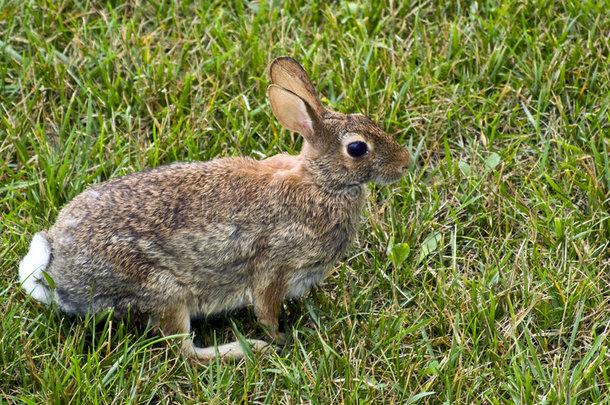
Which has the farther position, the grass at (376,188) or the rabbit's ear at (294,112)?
the rabbit's ear at (294,112)

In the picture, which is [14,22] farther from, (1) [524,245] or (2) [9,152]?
(1) [524,245]

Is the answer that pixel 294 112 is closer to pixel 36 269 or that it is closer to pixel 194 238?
pixel 194 238

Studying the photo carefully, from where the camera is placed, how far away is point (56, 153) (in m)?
5.45

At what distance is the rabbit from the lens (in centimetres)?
446

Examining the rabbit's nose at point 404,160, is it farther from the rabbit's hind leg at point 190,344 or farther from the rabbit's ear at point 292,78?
the rabbit's hind leg at point 190,344

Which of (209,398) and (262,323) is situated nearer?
(209,398)

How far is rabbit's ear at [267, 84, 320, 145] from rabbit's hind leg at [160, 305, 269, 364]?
3.29 ft

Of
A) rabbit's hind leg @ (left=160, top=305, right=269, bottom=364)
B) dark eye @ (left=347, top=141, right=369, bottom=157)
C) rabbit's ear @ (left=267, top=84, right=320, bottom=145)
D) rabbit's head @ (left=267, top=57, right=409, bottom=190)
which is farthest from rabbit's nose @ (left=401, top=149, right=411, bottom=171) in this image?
rabbit's hind leg @ (left=160, top=305, right=269, bottom=364)

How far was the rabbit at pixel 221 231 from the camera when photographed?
4.46 meters

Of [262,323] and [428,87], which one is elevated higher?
[428,87]

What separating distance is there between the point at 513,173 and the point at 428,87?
2.43 feet

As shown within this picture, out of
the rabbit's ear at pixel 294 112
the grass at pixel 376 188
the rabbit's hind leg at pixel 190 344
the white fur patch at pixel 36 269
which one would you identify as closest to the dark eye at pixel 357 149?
the rabbit's ear at pixel 294 112

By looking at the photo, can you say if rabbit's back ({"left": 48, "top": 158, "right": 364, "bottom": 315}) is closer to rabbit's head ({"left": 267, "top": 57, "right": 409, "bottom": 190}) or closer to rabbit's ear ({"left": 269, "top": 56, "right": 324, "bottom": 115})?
rabbit's head ({"left": 267, "top": 57, "right": 409, "bottom": 190})

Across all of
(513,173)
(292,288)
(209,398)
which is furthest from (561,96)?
(209,398)
